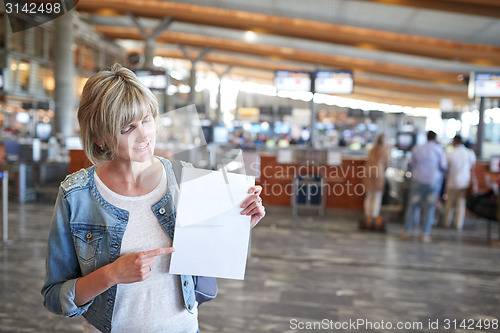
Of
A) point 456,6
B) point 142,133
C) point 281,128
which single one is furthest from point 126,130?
point 281,128

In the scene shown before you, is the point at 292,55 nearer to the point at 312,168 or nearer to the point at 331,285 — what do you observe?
the point at 312,168

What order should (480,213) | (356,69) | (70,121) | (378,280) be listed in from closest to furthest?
(378,280) < (480,213) < (70,121) < (356,69)

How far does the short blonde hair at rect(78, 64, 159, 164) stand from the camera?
3.01ft

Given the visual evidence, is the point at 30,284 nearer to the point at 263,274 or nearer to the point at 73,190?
the point at 263,274

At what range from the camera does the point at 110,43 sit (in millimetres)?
19797

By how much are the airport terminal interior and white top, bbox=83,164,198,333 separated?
0.11 m

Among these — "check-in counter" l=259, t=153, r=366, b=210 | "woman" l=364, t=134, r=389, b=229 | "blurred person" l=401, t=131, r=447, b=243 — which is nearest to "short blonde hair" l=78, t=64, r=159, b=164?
"blurred person" l=401, t=131, r=447, b=243

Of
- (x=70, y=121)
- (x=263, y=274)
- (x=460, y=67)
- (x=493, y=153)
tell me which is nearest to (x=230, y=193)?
(x=263, y=274)

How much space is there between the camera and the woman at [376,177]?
6512 mm

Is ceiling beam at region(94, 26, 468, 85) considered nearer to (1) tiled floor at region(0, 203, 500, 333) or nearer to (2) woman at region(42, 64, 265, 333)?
(1) tiled floor at region(0, 203, 500, 333)

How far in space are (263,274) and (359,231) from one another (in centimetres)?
288

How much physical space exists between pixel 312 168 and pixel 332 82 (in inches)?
76.0

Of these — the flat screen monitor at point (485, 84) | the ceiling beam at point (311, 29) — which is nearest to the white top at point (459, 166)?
the flat screen monitor at point (485, 84)

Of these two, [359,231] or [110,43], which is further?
[110,43]
